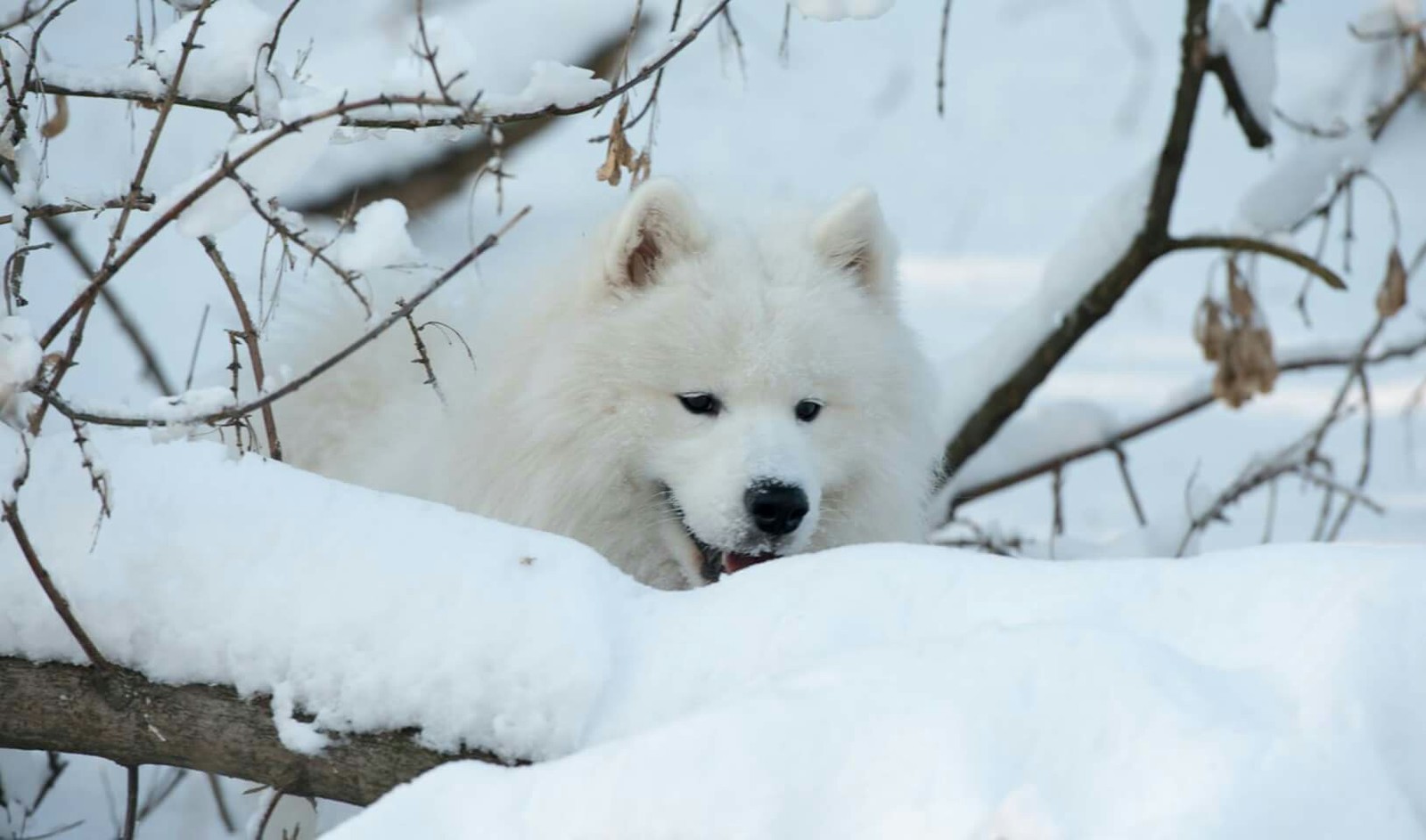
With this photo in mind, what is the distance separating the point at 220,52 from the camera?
2.23 m

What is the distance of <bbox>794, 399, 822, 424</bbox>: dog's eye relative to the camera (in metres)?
3.26

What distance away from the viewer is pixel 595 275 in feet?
10.7

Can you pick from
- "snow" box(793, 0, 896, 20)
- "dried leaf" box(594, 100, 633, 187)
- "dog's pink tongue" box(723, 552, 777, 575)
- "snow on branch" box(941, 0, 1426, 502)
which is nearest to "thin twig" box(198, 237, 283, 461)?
"dried leaf" box(594, 100, 633, 187)

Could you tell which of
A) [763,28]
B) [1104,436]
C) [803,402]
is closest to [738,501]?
[803,402]

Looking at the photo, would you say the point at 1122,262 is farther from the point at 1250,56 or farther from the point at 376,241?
the point at 376,241

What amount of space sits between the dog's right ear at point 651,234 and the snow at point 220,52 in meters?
1.05

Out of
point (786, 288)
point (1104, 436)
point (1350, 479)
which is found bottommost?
point (1350, 479)

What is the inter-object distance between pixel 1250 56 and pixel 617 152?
260 cm

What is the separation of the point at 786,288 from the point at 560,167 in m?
7.98

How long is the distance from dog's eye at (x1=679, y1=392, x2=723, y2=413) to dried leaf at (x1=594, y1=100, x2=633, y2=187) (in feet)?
2.29

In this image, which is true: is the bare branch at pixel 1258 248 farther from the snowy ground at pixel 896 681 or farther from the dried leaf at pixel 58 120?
the dried leaf at pixel 58 120

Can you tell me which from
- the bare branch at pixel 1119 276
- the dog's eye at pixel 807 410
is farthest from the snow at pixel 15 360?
the bare branch at pixel 1119 276

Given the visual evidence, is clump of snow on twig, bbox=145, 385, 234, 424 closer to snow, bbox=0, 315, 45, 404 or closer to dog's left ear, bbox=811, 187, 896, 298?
snow, bbox=0, 315, 45, 404

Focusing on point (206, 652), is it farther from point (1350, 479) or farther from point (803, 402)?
point (1350, 479)
